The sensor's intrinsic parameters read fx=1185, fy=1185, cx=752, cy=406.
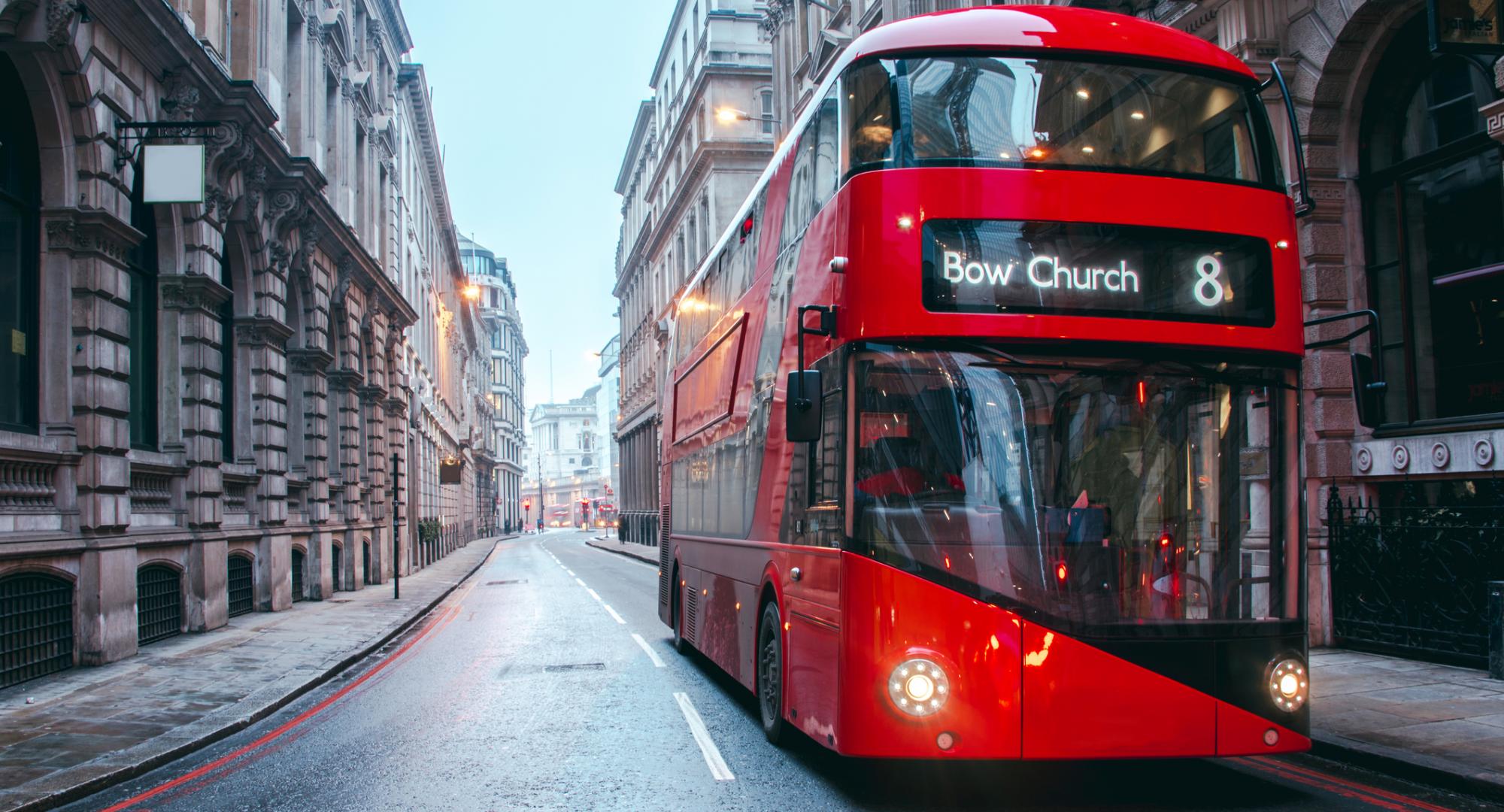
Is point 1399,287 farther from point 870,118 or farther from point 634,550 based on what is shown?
point 634,550

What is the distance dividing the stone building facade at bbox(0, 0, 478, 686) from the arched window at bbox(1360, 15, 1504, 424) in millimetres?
14465

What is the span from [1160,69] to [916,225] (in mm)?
1959

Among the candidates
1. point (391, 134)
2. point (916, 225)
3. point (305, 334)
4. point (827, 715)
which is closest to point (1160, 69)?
point (916, 225)

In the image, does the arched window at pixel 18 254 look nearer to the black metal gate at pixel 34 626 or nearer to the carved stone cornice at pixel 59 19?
the carved stone cornice at pixel 59 19

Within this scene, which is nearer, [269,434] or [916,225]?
[916,225]

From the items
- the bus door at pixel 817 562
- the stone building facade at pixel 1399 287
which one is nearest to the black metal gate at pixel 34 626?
the bus door at pixel 817 562

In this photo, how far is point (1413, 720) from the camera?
8781 millimetres

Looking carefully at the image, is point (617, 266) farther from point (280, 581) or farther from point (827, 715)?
point (827, 715)

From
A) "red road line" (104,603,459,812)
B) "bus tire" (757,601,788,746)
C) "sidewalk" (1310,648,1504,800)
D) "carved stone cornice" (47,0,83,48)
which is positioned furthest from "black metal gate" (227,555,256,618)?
"sidewalk" (1310,648,1504,800)

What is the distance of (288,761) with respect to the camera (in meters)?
8.49

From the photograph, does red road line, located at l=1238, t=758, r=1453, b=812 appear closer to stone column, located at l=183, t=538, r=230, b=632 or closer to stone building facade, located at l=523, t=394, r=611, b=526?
stone column, located at l=183, t=538, r=230, b=632

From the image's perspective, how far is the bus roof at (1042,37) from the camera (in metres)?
7.12

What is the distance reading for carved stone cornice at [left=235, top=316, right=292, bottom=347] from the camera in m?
20.5

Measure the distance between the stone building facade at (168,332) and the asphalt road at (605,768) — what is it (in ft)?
12.1
